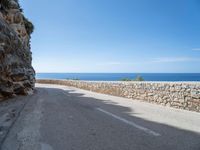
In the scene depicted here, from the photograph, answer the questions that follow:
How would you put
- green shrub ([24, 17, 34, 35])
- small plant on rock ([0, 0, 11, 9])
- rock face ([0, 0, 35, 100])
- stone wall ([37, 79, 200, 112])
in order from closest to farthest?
stone wall ([37, 79, 200, 112]) < rock face ([0, 0, 35, 100]) < small plant on rock ([0, 0, 11, 9]) < green shrub ([24, 17, 34, 35])

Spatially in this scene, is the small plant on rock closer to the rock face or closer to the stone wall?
the rock face

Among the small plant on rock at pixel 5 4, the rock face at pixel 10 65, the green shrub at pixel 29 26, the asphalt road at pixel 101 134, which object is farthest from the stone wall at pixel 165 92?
the green shrub at pixel 29 26

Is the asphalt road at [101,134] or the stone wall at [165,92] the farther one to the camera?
the stone wall at [165,92]

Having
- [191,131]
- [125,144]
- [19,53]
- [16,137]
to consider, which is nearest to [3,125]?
[16,137]

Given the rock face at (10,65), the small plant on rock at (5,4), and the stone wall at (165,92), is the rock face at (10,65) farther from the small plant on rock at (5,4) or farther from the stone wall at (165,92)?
the stone wall at (165,92)

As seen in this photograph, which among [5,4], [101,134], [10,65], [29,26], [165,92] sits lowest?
[101,134]

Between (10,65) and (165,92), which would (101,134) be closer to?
(165,92)

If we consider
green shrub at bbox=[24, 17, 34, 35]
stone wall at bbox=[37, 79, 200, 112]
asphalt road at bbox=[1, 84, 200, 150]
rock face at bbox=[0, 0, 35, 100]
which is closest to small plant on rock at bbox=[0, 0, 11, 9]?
rock face at bbox=[0, 0, 35, 100]

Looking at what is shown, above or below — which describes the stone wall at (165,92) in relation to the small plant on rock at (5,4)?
below

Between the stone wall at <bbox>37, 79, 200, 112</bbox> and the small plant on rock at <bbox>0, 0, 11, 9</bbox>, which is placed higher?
the small plant on rock at <bbox>0, 0, 11, 9</bbox>

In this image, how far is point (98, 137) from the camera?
443cm

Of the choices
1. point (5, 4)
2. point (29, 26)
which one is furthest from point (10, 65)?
point (29, 26)

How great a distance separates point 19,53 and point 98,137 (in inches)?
497

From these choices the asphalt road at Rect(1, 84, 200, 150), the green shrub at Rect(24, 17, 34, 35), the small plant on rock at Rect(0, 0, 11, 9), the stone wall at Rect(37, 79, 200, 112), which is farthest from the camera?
the green shrub at Rect(24, 17, 34, 35)
